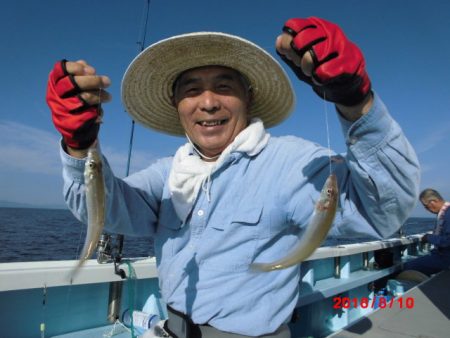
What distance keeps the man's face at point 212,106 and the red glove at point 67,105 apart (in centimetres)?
76

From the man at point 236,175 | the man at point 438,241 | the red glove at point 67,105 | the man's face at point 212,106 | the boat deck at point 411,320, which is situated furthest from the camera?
the man at point 438,241

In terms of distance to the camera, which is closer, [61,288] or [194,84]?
[194,84]

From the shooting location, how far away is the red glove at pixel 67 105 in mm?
1890

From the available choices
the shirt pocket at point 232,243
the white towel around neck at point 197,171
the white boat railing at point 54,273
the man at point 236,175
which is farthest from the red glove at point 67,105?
the white boat railing at point 54,273

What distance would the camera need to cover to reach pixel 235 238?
6.93ft

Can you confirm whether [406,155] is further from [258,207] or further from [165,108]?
[165,108]

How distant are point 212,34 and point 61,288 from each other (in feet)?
9.14

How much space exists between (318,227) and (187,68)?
1635 mm

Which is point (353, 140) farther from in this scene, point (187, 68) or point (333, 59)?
point (187, 68)

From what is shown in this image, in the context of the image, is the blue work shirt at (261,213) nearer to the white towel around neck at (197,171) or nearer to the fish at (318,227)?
the white towel around neck at (197,171)

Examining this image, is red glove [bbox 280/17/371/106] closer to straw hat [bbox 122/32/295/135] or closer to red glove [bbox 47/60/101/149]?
straw hat [bbox 122/32/295/135]

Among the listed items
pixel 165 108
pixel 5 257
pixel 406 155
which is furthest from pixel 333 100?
pixel 5 257

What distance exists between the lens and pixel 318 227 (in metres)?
1.80

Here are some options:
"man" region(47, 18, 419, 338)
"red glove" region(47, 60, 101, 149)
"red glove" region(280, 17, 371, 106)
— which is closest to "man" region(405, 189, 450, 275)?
"man" region(47, 18, 419, 338)
